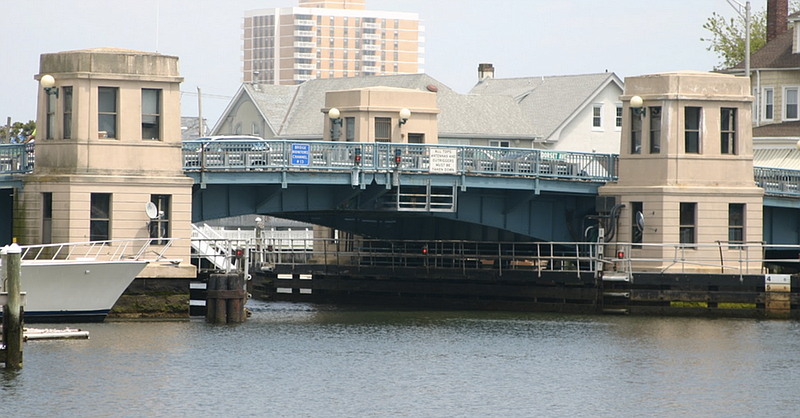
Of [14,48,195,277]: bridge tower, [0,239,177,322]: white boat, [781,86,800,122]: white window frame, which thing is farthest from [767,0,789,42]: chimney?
[0,239,177,322]: white boat

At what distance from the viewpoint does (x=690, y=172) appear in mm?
55281

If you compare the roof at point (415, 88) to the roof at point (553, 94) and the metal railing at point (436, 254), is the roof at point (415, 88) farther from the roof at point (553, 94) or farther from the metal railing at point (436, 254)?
the metal railing at point (436, 254)

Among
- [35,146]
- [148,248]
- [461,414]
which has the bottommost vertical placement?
[461,414]

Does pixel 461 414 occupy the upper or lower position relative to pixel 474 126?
lower

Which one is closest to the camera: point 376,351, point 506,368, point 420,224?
point 506,368

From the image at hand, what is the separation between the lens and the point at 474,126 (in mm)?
89188

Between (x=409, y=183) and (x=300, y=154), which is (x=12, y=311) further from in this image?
(x=409, y=183)

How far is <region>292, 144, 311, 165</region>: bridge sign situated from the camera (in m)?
52.0

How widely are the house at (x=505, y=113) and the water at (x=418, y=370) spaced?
3786 cm

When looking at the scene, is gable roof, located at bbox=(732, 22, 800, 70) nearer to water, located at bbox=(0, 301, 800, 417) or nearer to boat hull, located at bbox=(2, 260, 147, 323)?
water, located at bbox=(0, 301, 800, 417)

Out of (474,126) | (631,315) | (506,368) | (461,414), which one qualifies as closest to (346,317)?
(631,315)

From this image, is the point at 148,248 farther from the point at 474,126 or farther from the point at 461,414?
the point at 474,126

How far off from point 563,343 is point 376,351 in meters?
5.83

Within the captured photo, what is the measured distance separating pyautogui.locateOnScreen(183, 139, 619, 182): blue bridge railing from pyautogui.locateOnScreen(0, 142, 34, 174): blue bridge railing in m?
5.01
